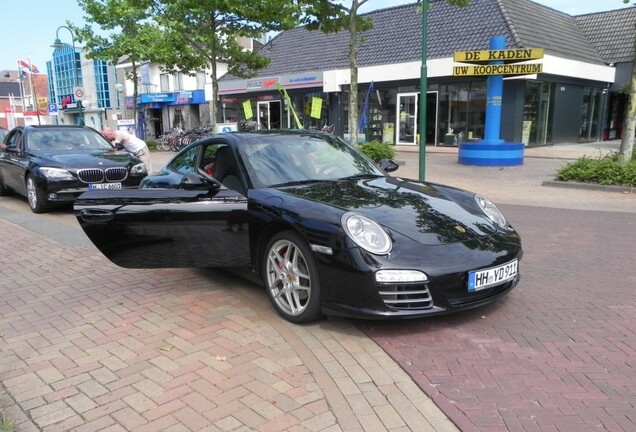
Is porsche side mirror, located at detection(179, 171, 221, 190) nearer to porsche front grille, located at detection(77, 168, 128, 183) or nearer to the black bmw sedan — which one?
the black bmw sedan

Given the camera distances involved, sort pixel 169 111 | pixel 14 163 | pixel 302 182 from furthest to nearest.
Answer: pixel 169 111 < pixel 14 163 < pixel 302 182

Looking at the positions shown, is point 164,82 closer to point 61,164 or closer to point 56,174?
point 61,164

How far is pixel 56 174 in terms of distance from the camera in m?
8.47

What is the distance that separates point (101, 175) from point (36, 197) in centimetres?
130

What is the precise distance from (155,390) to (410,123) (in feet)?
69.5

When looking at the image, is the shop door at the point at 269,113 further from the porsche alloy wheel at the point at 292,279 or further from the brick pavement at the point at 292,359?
the porsche alloy wheel at the point at 292,279

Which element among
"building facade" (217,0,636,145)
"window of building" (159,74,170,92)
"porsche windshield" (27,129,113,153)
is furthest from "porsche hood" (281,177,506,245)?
"window of building" (159,74,170,92)

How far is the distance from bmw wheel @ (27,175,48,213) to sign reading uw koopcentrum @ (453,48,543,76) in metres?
11.4

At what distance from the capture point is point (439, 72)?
67.7ft

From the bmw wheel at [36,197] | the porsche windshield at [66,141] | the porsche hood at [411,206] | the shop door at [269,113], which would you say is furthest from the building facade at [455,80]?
the porsche hood at [411,206]

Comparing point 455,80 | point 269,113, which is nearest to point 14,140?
point 455,80

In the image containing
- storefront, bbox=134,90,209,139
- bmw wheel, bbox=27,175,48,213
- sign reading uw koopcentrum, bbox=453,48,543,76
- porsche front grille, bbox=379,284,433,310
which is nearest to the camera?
porsche front grille, bbox=379,284,433,310

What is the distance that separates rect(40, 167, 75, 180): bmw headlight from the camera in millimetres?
8453

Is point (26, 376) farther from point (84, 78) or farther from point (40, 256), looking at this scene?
point (84, 78)
